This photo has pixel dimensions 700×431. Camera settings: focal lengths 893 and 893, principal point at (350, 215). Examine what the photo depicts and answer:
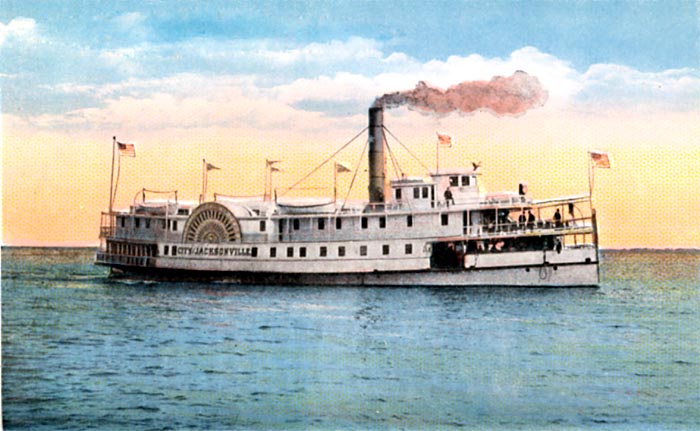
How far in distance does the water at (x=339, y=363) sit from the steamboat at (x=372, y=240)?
4.94ft

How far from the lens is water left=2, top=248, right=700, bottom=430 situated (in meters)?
10.1

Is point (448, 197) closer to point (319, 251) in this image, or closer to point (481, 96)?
point (319, 251)

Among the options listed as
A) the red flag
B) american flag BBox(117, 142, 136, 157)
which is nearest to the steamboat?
the red flag

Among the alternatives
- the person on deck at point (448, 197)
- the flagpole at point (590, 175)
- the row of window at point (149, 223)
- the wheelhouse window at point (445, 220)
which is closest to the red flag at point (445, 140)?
the flagpole at point (590, 175)

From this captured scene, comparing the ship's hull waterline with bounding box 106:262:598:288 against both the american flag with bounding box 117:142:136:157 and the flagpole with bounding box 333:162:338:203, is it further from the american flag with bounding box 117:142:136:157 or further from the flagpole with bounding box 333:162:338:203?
the american flag with bounding box 117:142:136:157

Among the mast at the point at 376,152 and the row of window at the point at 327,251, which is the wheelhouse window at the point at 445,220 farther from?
the mast at the point at 376,152

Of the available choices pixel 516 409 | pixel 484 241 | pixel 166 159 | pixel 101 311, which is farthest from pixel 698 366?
pixel 101 311

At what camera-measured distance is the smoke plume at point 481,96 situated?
12.1m

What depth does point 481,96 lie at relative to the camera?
12.8 m

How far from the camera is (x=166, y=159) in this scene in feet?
44.4

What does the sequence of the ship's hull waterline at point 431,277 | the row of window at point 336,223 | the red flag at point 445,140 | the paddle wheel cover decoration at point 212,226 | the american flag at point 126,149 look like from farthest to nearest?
the row of window at point 336,223 < the paddle wheel cover decoration at point 212,226 < the ship's hull waterline at point 431,277 < the red flag at point 445,140 < the american flag at point 126,149

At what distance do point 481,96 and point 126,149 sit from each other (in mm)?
5245

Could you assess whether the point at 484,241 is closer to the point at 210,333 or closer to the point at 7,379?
the point at 210,333

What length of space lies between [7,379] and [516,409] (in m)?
6.27
